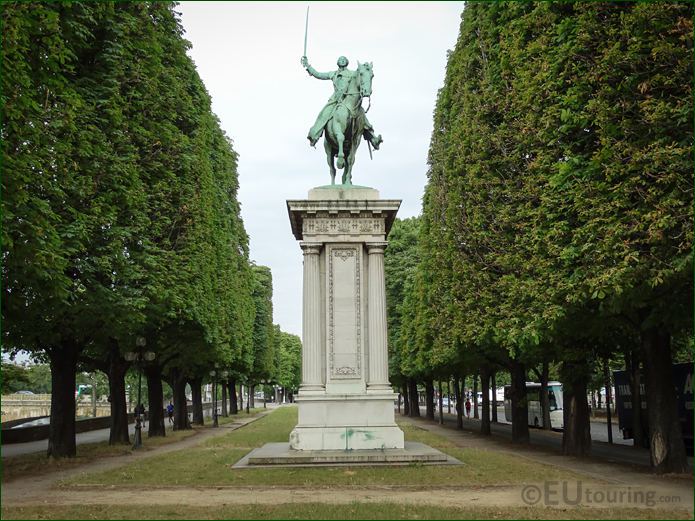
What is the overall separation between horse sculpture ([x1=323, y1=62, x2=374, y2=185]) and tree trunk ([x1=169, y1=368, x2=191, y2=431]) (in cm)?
2542

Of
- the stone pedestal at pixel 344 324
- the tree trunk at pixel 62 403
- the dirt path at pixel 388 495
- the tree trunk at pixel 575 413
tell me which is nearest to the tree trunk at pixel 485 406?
the tree trunk at pixel 575 413

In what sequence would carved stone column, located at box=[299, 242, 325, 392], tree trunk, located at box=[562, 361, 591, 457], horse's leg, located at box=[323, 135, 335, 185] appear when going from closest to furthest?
carved stone column, located at box=[299, 242, 325, 392], tree trunk, located at box=[562, 361, 591, 457], horse's leg, located at box=[323, 135, 335, 185]

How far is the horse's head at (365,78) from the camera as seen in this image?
77.3 feet

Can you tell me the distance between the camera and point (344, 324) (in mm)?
21734

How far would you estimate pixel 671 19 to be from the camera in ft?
48.5

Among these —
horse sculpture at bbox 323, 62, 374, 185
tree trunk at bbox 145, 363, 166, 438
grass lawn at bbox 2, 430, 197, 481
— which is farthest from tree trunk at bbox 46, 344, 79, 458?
tree trunk at bbox 145, 363, 166, 438

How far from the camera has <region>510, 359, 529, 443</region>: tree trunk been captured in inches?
1206

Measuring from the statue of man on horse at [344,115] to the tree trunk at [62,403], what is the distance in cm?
1141

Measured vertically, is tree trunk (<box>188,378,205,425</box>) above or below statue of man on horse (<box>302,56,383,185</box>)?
below

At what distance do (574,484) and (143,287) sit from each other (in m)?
13.9

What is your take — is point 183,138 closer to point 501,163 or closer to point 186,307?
point 186,307

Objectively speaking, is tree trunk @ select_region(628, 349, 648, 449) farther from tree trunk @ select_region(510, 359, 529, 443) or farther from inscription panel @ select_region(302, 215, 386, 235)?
inscription panel @ select_region(302, 215, 386, 235)

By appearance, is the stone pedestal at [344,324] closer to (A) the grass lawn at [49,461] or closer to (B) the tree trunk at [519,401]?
(A) the grass lawn at [49,461]

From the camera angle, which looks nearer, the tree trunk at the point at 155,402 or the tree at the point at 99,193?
the tree at the point at 99,193
